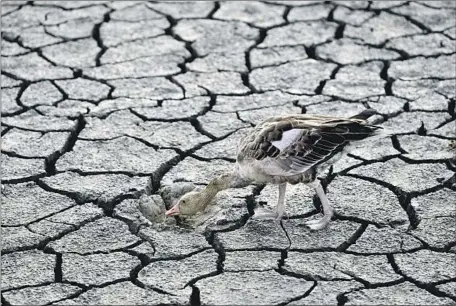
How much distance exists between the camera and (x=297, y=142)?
5.20m

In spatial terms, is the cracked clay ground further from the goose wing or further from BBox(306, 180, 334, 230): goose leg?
the goose wing

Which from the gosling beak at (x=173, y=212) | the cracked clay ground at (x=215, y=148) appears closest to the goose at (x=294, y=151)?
the gosling beak at (x=173, y=212)

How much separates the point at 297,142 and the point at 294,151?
6cm

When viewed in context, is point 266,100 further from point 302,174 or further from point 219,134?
point 302,174

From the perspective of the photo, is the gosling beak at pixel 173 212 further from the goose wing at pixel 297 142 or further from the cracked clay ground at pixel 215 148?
the goose wing at pixel 297 142

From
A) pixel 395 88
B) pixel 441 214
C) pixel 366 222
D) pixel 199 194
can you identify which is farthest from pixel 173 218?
pixel 395 88

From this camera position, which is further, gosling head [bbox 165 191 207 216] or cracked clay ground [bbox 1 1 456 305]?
gosling head [bbox 165 191 207 216]

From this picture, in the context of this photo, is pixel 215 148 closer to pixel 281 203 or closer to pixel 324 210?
pixel 281 203

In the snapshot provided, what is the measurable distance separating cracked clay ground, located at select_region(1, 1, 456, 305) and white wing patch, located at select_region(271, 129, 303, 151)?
48cm

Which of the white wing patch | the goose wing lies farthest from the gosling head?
the white wing patch

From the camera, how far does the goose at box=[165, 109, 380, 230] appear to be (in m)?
5.19

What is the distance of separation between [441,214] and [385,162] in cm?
68

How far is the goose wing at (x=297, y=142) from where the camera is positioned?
518 centimetres

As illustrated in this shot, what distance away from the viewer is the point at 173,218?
5477mm
